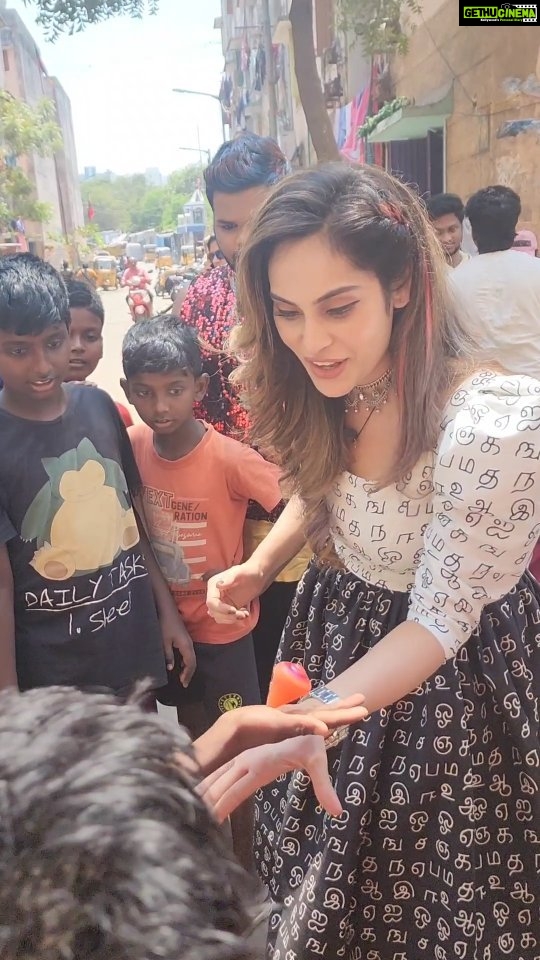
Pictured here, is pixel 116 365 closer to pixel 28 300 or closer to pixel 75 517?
pixel 28 300

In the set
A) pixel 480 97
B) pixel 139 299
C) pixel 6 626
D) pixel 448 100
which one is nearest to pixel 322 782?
pixel 6 626

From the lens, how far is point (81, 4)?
5289 mm

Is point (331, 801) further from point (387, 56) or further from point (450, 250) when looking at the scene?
point (387, 56)

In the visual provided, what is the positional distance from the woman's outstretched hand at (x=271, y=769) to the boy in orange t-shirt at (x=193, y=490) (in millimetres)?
1060

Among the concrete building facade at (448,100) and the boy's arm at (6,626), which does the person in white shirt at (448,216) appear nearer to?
the concrete building facade at (448,100)

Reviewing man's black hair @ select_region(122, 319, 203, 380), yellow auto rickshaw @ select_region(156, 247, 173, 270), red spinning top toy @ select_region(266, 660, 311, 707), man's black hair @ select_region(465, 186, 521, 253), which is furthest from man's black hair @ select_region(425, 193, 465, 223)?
yellow auto rickshaw @ select_region(156, 247, 173, 270)

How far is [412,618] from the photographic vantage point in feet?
4.31

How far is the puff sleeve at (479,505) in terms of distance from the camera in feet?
4.02

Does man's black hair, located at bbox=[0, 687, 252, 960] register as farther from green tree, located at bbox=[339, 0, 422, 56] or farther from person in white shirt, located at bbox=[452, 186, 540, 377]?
green tree, located at bbox=[339, 0, 422, 56]

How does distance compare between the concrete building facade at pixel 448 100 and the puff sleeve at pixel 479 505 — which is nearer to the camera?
the puff sleeve at pixel 479 505

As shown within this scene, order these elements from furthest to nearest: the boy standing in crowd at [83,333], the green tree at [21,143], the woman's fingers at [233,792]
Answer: the green tree at [21,143] → the boy standing in crowd at [83,333] → the woman's fingers at [233,792]

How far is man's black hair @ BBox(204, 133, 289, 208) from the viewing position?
7.32 ft

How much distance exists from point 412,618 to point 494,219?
288 centimetres

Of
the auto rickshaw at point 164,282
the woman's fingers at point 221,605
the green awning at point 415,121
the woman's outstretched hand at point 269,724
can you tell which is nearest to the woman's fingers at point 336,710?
the woman's outstretched hand at point 269,724
